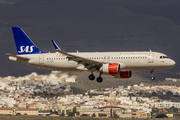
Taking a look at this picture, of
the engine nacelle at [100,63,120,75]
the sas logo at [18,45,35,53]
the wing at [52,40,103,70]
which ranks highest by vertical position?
the sas logo at [18,45,35,53]

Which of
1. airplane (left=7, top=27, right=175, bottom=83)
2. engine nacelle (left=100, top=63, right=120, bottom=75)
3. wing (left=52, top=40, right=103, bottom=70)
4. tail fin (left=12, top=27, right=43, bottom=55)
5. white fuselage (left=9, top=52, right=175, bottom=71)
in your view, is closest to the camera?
engine nacelle (left=100, top=63, right=120, bottom=75)

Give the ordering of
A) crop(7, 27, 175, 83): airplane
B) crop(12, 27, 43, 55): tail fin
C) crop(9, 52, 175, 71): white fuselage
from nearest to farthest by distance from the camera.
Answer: crop(7, 27, 175, 83): airplane
crop(9, 52, 175, 71): white fuselage
crop(12, 27, 43, 55): tail fin

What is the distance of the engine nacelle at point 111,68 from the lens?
213 feet

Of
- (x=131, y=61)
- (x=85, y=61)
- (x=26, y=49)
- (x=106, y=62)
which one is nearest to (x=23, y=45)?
(x=26, y=49)

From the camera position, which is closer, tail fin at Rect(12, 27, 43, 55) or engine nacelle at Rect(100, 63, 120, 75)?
engine nacelle at Rect(100, 63, 120, 75)

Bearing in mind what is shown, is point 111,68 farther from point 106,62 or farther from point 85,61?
point 85,61

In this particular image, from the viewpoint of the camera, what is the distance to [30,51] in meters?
74.1

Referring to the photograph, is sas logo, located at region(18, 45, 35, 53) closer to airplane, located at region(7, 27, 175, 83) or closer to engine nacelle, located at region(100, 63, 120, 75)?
airplane, located at region(7, 27, 175, 83)

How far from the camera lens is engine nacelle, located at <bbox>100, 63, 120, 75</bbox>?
64.9 meters

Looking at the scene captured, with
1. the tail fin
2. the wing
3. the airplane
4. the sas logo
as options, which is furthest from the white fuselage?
the sas logo

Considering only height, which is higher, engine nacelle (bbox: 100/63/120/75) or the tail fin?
the tail fin

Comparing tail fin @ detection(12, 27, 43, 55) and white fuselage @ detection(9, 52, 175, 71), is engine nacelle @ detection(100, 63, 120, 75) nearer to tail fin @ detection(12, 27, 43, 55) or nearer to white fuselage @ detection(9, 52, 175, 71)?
white fuselage @ detection(9, 52, 175, 71)

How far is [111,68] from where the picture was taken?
65.1 m

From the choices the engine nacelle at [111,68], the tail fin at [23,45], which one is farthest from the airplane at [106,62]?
the tail fin at [23,45]
